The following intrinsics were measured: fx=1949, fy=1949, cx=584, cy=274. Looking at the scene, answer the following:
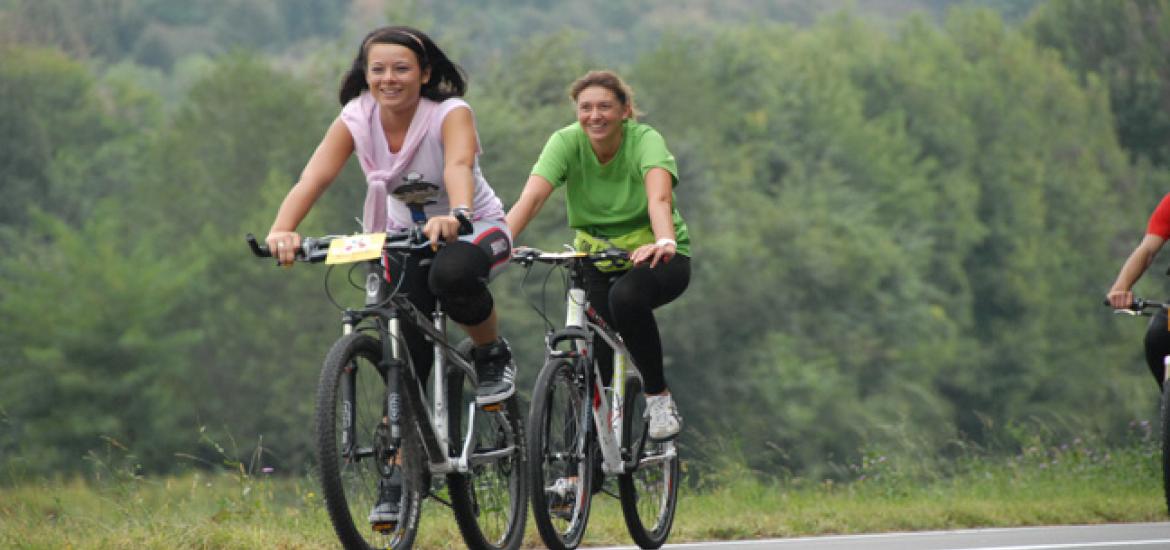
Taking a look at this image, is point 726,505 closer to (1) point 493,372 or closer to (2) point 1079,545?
(2) point 1079,545

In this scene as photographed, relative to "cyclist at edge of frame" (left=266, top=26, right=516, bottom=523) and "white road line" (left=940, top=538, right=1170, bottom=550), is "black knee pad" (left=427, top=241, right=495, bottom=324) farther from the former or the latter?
"white road line" (left=940, top=538, right=1170, bottom=550)

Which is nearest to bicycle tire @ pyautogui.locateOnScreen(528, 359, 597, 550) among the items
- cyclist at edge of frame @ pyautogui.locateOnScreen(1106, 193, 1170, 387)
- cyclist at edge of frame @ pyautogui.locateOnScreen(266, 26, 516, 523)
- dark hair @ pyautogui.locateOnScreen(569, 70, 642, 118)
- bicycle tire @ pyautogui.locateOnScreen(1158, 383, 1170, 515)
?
cyclist at edge of frame @ pyautogui.locateOnScreen(266, 26, 516, 523)

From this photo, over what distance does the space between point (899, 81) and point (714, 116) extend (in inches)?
362

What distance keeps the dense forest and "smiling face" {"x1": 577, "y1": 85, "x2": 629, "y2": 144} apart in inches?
1431

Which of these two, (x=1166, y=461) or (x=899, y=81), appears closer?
(x=1166, y=461)

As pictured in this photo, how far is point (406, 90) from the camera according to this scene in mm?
6523

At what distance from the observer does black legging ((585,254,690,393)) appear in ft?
25.1

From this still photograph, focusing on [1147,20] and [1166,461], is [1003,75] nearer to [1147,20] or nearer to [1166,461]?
[1147,20]

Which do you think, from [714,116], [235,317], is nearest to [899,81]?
[714,116]

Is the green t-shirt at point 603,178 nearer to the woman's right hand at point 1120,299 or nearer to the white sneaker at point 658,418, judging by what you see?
the white sneaker at point 658,418

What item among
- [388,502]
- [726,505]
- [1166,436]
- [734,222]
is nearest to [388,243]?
[388,502]

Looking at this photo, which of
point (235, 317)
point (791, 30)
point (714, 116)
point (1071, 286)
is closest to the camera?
point (235, 317)

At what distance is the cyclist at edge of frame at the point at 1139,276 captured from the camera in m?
9.37

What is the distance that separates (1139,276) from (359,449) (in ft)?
16.0
